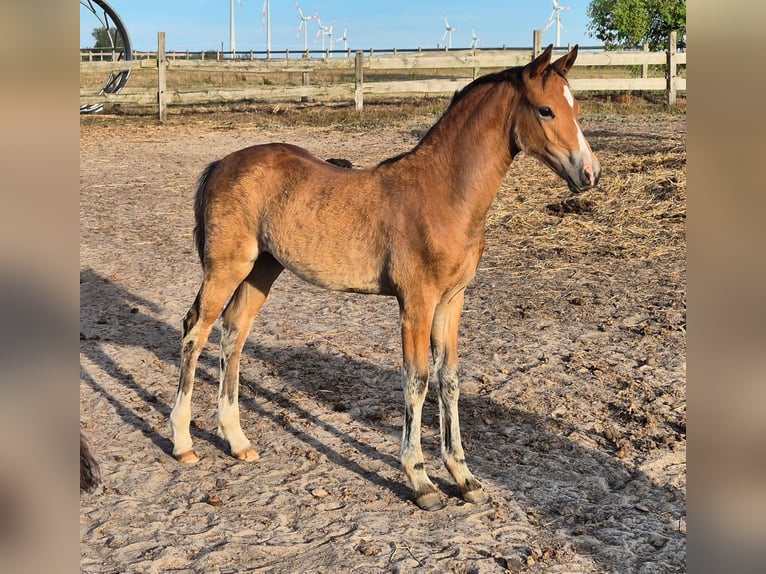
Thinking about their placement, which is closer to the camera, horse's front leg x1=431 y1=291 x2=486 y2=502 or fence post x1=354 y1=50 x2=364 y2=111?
horse's front leg x1=431 y1=291 x2=486 y2=502

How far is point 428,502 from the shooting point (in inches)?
159

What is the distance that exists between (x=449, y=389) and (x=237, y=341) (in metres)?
1.32

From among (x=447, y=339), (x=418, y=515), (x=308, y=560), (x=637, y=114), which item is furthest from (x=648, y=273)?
(x=637, y=114)

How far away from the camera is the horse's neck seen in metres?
4.02

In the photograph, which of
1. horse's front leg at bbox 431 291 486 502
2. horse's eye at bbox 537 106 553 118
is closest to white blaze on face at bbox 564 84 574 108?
horse's eye at bbox 537 106 553 118

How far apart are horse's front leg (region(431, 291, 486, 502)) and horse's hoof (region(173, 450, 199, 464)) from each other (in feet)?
4.62

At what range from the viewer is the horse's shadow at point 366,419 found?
430 centimetres

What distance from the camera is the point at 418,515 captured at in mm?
4000

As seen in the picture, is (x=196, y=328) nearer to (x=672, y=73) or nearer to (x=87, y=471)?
(x=87, y=471)

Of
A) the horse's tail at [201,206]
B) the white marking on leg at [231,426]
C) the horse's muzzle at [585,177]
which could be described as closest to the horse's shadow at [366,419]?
the white marking on leg at [231,426]

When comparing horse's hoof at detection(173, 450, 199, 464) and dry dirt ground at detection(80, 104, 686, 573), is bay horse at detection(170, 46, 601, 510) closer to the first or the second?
horse's hoof at detection(173, 450, 199, 464)

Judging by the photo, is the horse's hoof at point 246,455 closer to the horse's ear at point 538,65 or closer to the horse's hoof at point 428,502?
the horse's hoof at point 428,502
